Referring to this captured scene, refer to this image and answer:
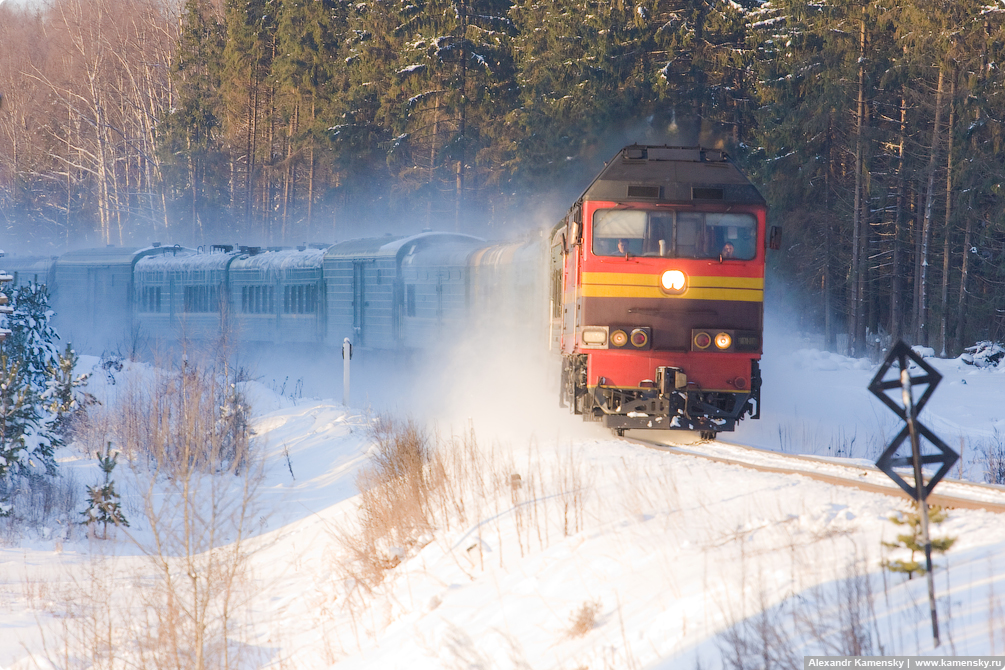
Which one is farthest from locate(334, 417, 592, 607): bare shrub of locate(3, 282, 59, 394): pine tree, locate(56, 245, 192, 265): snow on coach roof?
locate(56, 245, 192, 265): snow on coach roof

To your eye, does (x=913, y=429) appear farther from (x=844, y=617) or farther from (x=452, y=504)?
(x=452, y=504)

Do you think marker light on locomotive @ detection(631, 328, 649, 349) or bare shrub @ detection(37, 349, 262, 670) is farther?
marker light on locomotive @ detection(631, 328, 649, 349)

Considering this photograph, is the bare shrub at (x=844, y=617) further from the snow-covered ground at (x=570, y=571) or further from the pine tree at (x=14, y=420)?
the pine tree at (x=14, y=420)

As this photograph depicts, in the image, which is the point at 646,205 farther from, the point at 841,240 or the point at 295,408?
the point at 841,240

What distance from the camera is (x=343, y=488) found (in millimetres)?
13664

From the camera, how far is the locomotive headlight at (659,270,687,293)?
34.0 ft

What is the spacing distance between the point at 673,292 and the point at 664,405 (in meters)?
1.21

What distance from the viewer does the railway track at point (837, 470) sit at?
6.90 meters

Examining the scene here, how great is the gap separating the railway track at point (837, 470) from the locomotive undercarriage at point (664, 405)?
0.25m

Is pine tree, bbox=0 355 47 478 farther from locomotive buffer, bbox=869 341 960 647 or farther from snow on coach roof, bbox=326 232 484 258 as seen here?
locomotive buffer, bbox=869 341 960 647

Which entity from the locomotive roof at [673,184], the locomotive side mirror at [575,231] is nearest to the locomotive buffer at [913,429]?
the locomotive roof at [673,184]

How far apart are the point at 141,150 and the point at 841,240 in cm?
4012

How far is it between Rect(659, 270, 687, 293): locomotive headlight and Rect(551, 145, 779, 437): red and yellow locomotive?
0.4 inches

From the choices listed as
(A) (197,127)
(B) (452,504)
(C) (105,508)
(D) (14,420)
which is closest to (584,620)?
Answer: (B) (452,504)
